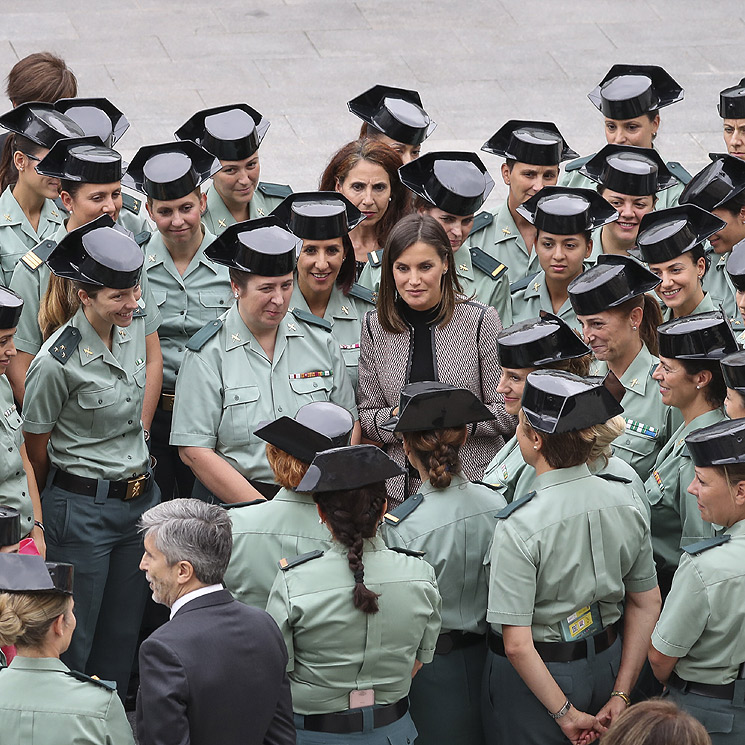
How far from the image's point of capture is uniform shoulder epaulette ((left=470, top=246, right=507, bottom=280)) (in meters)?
5.81

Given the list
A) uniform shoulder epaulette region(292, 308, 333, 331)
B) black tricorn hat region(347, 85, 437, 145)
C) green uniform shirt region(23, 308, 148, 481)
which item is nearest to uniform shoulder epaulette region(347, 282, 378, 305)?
uniform shoulder epaulette region(292, 308, 333, 331)

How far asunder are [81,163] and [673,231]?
2.54 metres

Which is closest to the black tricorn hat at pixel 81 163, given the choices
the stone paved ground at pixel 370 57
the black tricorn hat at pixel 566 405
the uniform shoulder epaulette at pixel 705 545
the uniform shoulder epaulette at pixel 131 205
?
the uniform shoulder epaulette at pixel 131 205

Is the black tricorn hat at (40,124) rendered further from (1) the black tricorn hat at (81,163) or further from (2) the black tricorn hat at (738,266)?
(2) the black tricorn hat at (738,266)

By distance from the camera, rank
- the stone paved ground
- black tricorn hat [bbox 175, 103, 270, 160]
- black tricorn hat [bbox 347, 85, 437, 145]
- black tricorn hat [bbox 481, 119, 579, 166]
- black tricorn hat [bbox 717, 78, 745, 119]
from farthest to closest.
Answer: the stone paved ground
black tricorn hat [bbox 717, 78, 745, 119]
black tricorn hat [bbox 347, 85, 437, 145]
black tricorn hat [bbox 481, 119, 579, 166]
black tricorn hat [bbox 175, 103, 270, 160]

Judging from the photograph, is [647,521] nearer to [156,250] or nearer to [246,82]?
[156,250]

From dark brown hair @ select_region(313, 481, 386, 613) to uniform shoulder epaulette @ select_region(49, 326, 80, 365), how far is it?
1.43 metres

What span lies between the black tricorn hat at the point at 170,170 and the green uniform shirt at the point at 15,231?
40 centimetres

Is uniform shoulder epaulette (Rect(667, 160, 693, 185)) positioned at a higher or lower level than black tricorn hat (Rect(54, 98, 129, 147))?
lower

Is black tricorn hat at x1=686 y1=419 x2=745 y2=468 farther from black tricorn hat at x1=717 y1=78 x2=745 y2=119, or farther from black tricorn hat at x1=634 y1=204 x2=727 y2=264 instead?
black tricorn hat at x1=717 y1=78 x2=745 y2=119

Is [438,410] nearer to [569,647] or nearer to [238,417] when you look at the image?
[569,647]

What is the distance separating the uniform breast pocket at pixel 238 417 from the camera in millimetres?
4699

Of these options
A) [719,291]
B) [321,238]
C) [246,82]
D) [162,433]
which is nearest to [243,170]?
[321,238]

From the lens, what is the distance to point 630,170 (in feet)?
19.8
